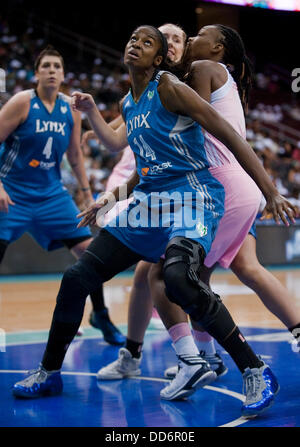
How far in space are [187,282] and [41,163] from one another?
2.10 metres

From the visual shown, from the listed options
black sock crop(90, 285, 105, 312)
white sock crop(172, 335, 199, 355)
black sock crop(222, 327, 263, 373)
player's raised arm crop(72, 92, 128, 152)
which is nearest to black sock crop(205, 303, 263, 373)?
black sock crop(222, 327, 263, 373)

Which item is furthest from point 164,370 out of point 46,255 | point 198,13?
point 198,13

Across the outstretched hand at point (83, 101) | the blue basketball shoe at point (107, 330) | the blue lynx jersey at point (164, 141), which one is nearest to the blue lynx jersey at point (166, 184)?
the blue lynx jersey at point (164, 141)

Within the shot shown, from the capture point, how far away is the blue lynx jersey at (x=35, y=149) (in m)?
4.40

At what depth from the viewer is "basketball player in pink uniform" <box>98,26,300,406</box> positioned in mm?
3197

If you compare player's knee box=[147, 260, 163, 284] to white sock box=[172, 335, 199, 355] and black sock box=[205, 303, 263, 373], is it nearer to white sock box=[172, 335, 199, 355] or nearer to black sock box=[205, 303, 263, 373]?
white sock box=[172, 335, 199, 355]

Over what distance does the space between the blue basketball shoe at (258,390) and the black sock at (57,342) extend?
86cm

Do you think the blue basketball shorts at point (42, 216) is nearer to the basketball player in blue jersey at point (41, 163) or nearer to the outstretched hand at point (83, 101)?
the basketball player in blue jersey at point (41, 163)

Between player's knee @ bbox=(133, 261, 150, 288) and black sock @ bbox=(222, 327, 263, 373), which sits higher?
player's knee @ bbox=(133, 261, 150, 288)

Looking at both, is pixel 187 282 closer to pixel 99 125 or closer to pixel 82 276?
pixel 82 276

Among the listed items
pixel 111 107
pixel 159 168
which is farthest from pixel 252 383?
pixel 111 107

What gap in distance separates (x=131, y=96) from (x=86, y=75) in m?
12.7

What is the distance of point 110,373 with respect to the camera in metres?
3.60

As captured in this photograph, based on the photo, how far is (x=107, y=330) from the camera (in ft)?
15.3
